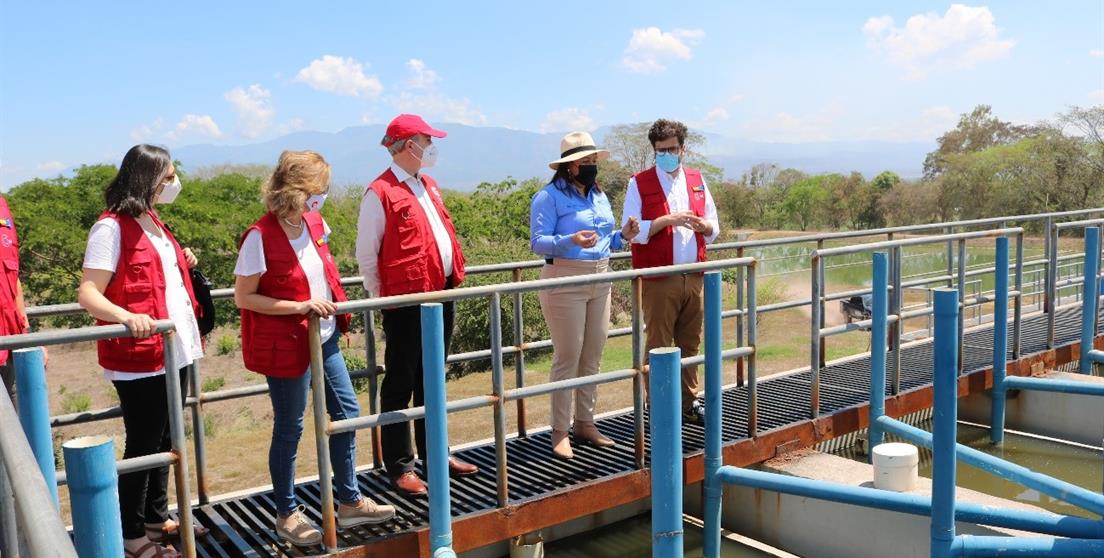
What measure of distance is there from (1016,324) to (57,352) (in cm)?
2112

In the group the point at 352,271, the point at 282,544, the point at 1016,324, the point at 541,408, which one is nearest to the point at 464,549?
the point at 282,544

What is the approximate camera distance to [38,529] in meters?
1.12

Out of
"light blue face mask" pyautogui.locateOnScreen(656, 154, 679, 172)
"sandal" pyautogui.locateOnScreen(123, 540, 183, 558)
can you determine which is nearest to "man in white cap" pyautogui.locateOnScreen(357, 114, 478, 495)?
"sandal" pyautogui.locateOnScreen(123, 540, 183, 558)

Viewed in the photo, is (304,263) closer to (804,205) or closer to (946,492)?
(946,492)

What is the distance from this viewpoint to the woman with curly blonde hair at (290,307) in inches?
127

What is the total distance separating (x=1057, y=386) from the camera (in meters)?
6.10

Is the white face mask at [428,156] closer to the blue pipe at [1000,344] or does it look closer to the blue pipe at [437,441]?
the blue pipe at [437,441]

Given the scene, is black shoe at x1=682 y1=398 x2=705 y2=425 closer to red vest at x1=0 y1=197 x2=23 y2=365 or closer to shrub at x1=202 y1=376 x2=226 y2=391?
red vest at x1=0 y1=197 x2=23 y2=365

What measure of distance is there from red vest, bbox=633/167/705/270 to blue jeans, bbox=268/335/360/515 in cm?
189

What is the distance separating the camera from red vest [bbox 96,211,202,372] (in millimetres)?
3037

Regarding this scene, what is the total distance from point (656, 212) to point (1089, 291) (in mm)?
4320

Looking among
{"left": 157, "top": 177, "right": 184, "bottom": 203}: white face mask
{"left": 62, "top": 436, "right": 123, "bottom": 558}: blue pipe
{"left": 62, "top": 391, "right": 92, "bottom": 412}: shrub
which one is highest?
{"left": 157, "top": 177, "right": 184, "bottom": 203}: white face mask

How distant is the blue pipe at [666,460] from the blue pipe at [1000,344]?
12.3ft

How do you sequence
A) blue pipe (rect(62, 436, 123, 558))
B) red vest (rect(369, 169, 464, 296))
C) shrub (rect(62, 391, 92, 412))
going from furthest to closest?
Result: shrub (rect(62, 391, 92, 412))
red vest (rect(369, 169, 464, 296))
blue pipe (rect(62, 436, 123, 558))
